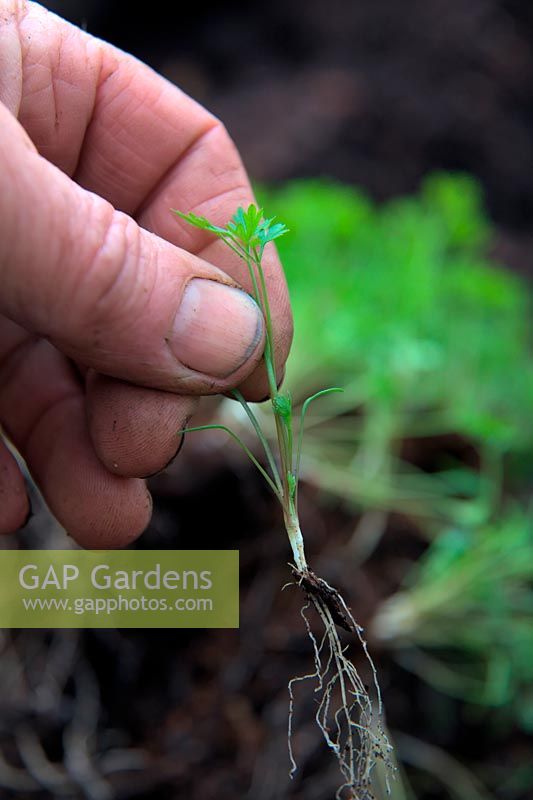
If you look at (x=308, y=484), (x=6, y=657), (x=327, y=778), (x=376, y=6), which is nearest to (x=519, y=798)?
(x=327, y=778)

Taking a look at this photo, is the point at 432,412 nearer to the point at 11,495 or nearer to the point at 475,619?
the point at 475,619

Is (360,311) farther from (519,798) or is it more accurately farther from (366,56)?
(366,56)

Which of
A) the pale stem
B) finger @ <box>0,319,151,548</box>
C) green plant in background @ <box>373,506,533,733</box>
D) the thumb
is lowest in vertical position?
green plant in background @ <box>373,506,533,733</box>

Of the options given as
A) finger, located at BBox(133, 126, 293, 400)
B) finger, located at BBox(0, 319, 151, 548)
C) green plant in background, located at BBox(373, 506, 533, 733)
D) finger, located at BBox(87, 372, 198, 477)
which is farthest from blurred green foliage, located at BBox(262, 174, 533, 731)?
finger, located at BBox(87, 372, 198, 477)

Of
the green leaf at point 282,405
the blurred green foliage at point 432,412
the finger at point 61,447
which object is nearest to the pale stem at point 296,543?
the green leaf at point 282,405

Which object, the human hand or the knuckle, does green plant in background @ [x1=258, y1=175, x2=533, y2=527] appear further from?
the knuckle

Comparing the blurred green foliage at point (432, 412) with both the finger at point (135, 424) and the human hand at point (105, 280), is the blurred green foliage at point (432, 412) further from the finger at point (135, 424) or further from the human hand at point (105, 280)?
the finger at point (135, 424)
